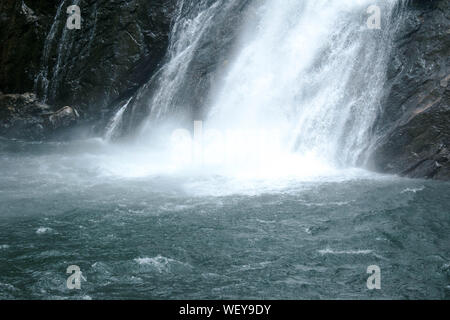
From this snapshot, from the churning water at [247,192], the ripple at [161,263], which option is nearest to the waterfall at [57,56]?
the churning water at [247,192]

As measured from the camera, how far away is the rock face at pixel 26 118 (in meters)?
19.9

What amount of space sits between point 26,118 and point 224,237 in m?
12.8

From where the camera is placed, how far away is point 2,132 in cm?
2006

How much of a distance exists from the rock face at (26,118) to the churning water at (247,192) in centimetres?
66

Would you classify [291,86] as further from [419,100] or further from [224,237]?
[224,237]

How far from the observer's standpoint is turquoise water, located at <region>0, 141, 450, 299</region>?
26.7 feet

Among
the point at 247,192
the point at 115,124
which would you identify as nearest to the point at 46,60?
the point at 115,124

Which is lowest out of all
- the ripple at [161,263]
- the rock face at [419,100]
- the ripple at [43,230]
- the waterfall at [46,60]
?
the ripple at [161,263]

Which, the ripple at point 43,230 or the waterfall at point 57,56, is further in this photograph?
the waterfall at point 57,56

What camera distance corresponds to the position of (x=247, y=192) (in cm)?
1277

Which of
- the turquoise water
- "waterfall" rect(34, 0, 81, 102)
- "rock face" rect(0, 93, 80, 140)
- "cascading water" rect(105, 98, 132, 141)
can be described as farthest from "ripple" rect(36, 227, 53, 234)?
"waterfall" rect(34, 0, 81, 102)

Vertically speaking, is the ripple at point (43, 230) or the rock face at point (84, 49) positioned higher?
the rock face at point (84, 49)

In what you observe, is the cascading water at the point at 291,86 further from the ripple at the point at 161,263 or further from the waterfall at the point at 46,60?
the ripple at the point at 161,263
